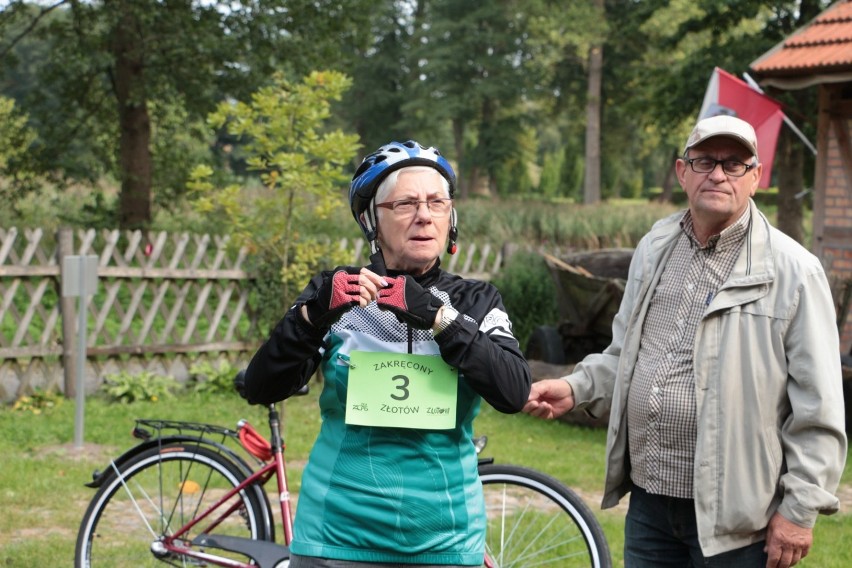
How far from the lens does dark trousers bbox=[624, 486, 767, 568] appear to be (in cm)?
287

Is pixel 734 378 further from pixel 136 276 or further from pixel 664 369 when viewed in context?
pixel 136 276

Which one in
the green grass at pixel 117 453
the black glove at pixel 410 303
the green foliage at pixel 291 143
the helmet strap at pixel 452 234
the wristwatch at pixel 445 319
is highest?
the green foliage at pixel 291 143

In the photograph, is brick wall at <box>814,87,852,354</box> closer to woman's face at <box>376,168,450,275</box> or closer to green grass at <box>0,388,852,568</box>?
green grass at <box>0,388,852,568</box>

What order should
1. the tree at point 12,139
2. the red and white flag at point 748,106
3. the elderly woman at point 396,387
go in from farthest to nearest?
the tree at point 12,139
the red and white flag at point 748,106
the elderly woman at point 396,387

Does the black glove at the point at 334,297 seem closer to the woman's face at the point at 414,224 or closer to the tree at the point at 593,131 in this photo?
the woman's face at the point at 414,224

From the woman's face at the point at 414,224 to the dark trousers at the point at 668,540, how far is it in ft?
3.21

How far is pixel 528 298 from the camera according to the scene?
41.1 ft

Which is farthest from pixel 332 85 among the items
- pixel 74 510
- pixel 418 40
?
pixel 418 40

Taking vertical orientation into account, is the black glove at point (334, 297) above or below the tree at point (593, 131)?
below

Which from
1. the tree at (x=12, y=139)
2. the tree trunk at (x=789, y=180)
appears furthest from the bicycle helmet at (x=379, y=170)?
the tree trunk at (x=789, y=180)

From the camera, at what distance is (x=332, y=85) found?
900cm

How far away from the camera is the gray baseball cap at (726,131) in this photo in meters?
2.89

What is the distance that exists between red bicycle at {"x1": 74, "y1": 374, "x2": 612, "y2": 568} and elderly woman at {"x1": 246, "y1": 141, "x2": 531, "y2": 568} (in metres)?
1.38

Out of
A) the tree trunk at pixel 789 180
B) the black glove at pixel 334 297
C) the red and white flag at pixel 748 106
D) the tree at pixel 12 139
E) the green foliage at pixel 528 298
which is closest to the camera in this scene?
the black glove at pixel 334 297
